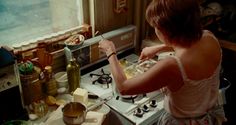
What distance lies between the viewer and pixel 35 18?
1.76 meters

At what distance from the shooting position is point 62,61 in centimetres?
190

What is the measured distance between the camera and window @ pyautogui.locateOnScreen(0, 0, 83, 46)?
1633 millimetres

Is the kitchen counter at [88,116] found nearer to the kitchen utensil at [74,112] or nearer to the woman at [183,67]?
the kitchen utensil at [74,112]

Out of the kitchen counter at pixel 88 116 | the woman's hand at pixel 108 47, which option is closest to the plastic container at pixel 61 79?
the kitchen counter at pixel 88 116

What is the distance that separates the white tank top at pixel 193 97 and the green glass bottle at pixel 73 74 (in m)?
0.58

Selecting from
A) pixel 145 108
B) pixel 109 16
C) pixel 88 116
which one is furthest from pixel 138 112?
pixel 109 16

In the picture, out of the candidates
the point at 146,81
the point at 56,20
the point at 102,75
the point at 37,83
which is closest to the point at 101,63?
the point at 102,75

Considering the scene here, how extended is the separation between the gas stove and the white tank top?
0.18m

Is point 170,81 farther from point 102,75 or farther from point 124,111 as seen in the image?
point 102,75

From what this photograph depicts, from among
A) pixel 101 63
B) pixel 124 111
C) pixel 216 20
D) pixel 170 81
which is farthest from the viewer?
pixel 216 20

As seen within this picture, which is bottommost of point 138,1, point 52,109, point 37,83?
point 52,109

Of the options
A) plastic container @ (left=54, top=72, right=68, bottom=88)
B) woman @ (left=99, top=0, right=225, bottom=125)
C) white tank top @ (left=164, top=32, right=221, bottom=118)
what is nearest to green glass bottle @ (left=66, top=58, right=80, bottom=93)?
plastic container @ (left=54, top=72, right=68, bottom=88)

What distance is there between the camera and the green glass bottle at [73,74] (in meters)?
1.70

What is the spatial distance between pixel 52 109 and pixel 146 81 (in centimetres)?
64
